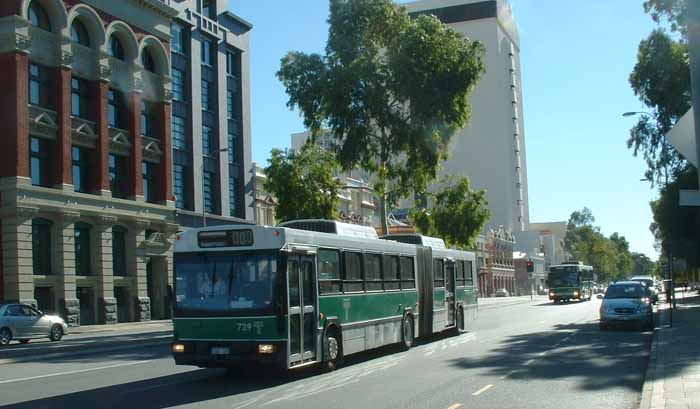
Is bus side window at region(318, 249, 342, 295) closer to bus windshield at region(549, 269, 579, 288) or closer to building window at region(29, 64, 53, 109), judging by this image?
building window at region(29, 64, 53, 109)

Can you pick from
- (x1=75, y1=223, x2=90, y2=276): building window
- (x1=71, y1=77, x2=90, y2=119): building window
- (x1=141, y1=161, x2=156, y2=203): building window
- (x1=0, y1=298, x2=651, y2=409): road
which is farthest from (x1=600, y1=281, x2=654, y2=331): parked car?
(x1=141, y1=161, x2=156, y2=203): building window

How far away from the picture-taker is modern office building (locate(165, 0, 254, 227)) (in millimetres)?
52562

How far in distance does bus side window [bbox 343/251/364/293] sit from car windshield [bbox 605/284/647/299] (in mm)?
13710

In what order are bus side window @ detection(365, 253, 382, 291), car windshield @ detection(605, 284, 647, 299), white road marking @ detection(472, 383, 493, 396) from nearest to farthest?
white road marking @ detection(472, 383, 493, 396)
bus side window @ detection(365, 253, 382, 291)
car windshield @ detection(605, 284, 647, 299)

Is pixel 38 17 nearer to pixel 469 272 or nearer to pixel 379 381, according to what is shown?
pixel 469 272

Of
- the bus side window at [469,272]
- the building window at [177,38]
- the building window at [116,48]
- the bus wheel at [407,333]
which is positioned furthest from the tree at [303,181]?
the bus wheel at [407,333]

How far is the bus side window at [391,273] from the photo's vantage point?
19953mm

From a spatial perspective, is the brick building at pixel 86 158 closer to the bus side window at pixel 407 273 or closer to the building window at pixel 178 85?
the building window at pixel 178 85

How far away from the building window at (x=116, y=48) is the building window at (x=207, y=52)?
9.43m

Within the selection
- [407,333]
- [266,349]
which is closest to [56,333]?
[407,333]

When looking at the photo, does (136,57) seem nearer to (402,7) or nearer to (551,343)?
(402,7)

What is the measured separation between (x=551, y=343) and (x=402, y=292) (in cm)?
481

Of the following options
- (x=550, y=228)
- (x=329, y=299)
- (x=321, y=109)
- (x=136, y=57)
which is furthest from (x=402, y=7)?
(x=550, y=228)

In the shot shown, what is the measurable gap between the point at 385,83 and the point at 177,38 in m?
17.1
